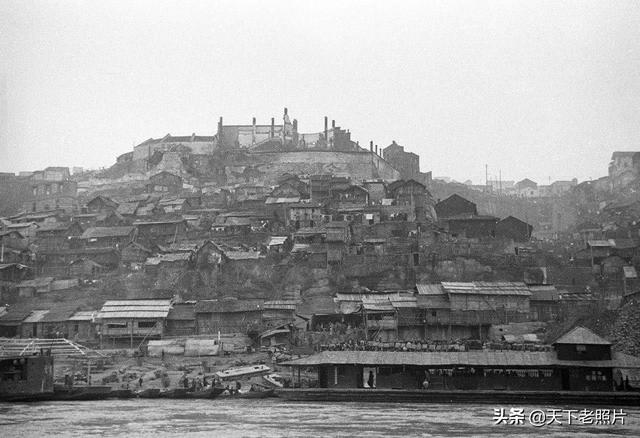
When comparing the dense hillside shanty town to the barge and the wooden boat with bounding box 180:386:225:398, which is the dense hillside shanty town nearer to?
the barge

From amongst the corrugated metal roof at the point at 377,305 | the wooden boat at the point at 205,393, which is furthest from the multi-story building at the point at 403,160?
the wooden boat at the point at 205,393

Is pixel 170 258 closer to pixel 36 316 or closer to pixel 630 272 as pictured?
pixel 36 316

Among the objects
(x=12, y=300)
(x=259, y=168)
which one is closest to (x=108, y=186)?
(x=259, y=168)

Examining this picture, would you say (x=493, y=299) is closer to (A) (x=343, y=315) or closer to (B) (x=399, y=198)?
(A) (x=343, y=315)

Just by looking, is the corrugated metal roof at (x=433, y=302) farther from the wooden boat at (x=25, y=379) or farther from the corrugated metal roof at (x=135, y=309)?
the wooden boat at (x=25, y=379)

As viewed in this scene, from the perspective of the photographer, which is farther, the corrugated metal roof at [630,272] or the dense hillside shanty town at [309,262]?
the corrugated metal roof at [630,272]

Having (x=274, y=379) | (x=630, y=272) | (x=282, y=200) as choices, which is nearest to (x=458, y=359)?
(x=274, y=379)
